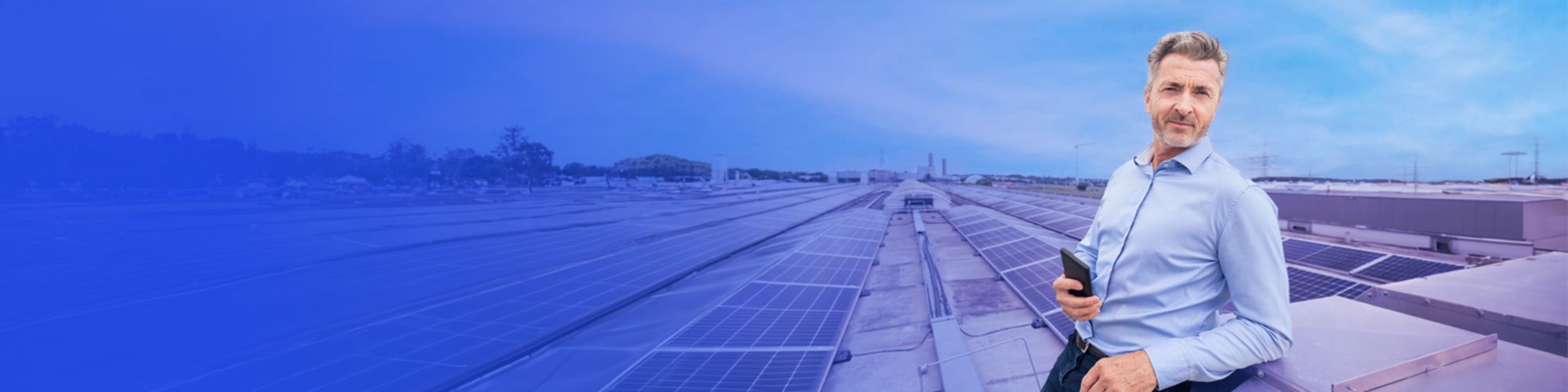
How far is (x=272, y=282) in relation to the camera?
125 inches

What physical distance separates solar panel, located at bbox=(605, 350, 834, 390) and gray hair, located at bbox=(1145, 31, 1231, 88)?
8.62 feet

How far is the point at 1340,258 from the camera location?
6.81 meters

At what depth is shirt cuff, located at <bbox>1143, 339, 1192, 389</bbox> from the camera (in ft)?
3.63

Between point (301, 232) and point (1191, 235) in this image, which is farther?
point (301, 232)

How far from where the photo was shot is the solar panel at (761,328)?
354 cm

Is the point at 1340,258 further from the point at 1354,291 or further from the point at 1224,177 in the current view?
the point at 1224,177

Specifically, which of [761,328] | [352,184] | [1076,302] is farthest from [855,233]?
[1076,302]

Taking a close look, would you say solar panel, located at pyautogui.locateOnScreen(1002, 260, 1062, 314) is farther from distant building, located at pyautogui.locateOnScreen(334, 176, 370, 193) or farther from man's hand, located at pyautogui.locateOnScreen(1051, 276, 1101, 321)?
distant building, located at pyautogui.locateOnScreen(334, 176, 370, 193)

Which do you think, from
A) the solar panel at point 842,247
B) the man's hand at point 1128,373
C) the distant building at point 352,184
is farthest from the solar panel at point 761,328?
the distant building at point 352,184

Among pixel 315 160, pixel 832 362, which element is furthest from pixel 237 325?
pixel 832 362

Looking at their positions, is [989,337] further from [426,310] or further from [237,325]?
[237,325]

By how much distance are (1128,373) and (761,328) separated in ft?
9.34

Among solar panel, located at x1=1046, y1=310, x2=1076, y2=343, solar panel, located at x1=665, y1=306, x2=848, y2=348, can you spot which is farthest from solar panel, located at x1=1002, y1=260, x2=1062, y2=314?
solar panel, located at x1=665, y1=306, x2=848, y2=348

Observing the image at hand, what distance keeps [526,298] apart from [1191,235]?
4.11m
